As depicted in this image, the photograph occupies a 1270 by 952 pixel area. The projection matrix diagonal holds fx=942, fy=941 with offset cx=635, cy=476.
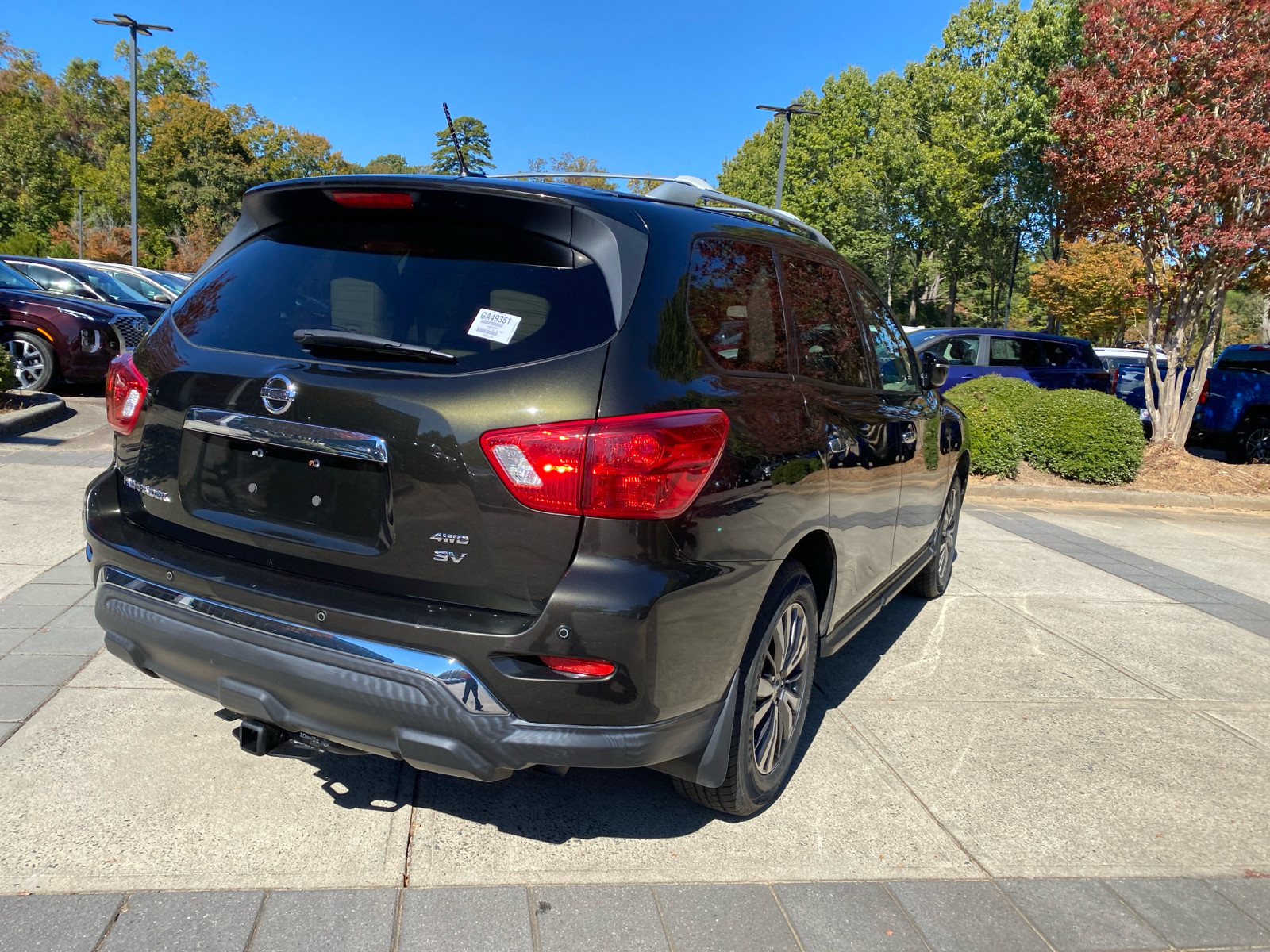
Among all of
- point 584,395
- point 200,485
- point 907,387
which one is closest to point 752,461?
point 584,395

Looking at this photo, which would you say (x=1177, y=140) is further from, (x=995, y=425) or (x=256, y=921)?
(x=256, y=921)

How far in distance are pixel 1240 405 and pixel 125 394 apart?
15.4m

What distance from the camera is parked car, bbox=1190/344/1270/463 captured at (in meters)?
13.9

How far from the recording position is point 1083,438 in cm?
1051

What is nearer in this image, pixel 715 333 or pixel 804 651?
Result: pixel 715 333

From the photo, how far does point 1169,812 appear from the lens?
3373 mm

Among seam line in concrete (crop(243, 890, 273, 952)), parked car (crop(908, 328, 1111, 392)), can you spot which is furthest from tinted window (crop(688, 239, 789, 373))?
parked car (crop(908, 328, 1111, 392))

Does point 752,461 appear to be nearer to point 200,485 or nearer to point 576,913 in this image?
point 576,913

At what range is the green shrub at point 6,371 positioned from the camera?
8.73 meters

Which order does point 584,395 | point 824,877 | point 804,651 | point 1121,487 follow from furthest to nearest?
point 1121,487 → point 804,651 → point 824,877 → point 584,395

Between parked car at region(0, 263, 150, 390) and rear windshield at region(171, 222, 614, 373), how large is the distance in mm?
8819

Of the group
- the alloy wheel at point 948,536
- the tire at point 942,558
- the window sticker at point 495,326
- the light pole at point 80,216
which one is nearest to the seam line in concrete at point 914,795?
the tire at point 942,558

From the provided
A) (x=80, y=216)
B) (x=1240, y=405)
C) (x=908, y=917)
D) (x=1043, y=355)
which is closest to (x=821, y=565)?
(x=908, y=917)

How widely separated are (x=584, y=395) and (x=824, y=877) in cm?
163
